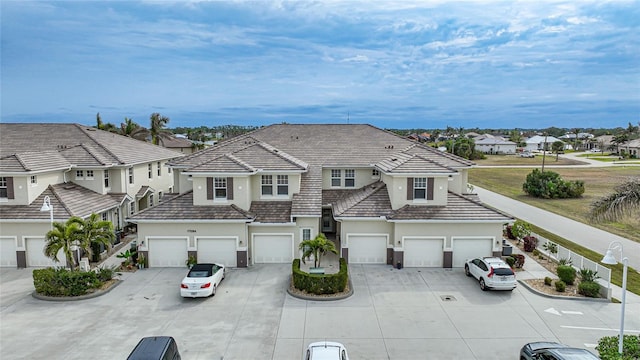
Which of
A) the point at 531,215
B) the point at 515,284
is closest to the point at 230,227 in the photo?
the point at 515,284

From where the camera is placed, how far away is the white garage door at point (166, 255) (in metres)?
22.6

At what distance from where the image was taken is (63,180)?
26578 mm

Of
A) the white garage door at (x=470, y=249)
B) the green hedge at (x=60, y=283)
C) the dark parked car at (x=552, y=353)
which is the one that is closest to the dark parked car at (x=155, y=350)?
the green hedge at (x=60, y=283)

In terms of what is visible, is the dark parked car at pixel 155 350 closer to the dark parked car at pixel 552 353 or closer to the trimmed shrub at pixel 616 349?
the dark parked car at pixel 552 353

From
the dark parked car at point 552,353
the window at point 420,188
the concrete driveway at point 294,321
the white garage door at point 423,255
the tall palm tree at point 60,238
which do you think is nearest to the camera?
the dark parked car at point 552,353

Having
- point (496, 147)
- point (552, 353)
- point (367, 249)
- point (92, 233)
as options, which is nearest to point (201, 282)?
point (92, 233)

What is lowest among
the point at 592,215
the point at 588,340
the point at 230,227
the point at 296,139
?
the point at 588,340

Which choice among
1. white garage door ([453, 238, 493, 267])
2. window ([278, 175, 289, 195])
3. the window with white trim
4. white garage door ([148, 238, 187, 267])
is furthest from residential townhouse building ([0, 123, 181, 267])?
white garage door ([453, 238, 493, 267])

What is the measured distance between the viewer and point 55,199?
2359 centimetres

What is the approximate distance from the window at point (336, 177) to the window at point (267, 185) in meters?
5.53

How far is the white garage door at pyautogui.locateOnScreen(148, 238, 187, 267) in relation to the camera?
74.1 ft

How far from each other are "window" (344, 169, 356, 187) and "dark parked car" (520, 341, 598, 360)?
670 inches

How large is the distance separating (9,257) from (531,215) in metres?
38.6

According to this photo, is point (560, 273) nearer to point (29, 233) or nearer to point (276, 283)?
point (276, 283)
